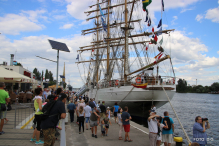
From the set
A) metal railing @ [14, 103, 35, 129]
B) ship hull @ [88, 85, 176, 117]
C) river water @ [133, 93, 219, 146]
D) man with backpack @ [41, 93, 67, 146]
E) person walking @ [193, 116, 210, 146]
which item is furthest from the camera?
ship hull @ [88, 85, 176, 117]

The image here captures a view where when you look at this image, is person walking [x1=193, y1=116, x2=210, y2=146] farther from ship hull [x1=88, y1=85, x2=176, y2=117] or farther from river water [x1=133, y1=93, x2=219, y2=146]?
ship hull [x1=88, y1=85, x2=176, y2=117]

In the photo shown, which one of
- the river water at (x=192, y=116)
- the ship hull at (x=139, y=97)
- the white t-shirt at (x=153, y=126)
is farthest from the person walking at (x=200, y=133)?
the ship hull at (x=139, y=97)

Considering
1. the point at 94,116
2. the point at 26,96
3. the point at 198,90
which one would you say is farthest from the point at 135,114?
the point at 198,90

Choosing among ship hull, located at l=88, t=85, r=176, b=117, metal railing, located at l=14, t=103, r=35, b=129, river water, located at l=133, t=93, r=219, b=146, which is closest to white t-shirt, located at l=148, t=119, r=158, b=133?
river water, located at l=133, t=93, r=219, b=146

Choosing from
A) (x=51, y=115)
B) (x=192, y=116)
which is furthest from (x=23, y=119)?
(x=192, y=116)

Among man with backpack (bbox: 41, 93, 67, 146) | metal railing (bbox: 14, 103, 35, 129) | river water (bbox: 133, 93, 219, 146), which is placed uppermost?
man with backpack (bbox: 41, 93, 67, 146)

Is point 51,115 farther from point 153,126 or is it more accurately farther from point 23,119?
point 23,119

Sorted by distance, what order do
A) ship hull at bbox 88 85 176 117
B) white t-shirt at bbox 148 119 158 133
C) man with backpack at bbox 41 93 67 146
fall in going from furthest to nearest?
ship hull at bbox 88 85 176 117, white t-shirt at bbox 148 119 158 133, man with backpack at bbox 41 93 67 146

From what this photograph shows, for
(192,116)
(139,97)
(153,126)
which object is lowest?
(192,116)

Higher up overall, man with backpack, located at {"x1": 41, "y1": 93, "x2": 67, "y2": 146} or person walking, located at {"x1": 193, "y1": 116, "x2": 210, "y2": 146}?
man with backpack, located at {"x1": 41, "y1": 93, "x2": 67, "y2": 146}

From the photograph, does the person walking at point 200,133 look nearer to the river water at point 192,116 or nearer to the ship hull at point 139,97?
the river water at point 192,116

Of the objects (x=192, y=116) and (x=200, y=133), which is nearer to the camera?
(x=200, y=133)

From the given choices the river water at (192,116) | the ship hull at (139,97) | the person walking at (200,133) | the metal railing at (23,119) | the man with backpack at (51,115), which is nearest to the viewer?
the man with backpack at (51,115)

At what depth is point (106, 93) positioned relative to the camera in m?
26.0
